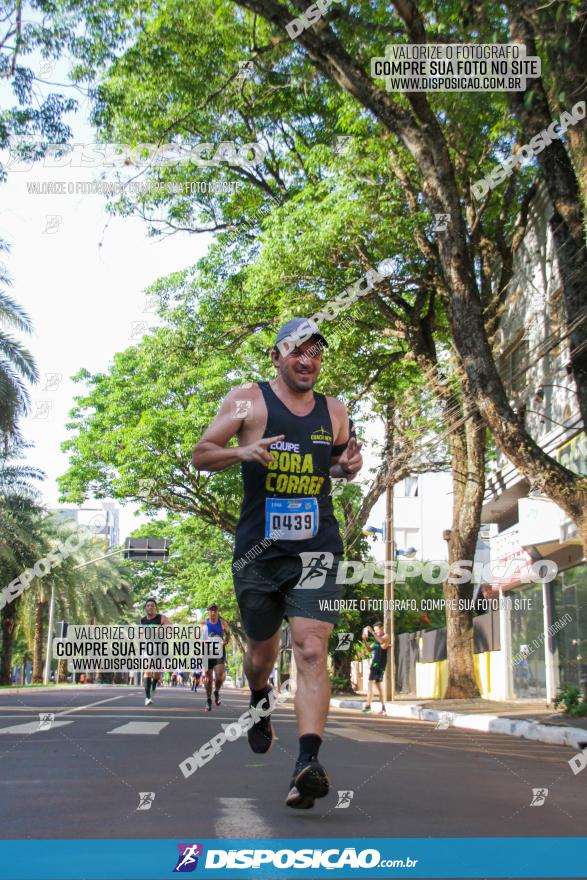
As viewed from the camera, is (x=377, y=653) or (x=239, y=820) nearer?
(x=239, y=820)

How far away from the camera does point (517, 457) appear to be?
39.9 feet

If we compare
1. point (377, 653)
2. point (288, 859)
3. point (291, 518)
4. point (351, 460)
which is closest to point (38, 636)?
point (377, 653)

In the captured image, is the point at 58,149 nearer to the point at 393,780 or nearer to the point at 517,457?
the point at 517,457

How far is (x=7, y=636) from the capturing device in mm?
40625

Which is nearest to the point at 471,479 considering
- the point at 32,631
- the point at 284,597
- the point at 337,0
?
the point at 337,0

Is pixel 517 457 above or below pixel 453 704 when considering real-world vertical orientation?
above

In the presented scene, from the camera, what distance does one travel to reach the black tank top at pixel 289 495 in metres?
4.86

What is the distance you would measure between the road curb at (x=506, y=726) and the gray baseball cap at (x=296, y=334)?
23.7ft

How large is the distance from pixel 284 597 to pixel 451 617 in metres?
15.9

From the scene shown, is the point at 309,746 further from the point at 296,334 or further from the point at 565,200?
the point at 565,200

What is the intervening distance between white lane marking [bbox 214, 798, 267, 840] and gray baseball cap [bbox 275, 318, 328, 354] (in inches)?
79.4

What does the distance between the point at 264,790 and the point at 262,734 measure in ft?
0.87

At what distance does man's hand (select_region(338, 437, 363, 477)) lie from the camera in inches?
202

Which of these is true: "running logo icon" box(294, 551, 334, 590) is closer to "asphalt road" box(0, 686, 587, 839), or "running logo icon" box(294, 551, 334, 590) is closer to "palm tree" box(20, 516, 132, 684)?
"asphalt road" box(0, 686, 587, 839)
